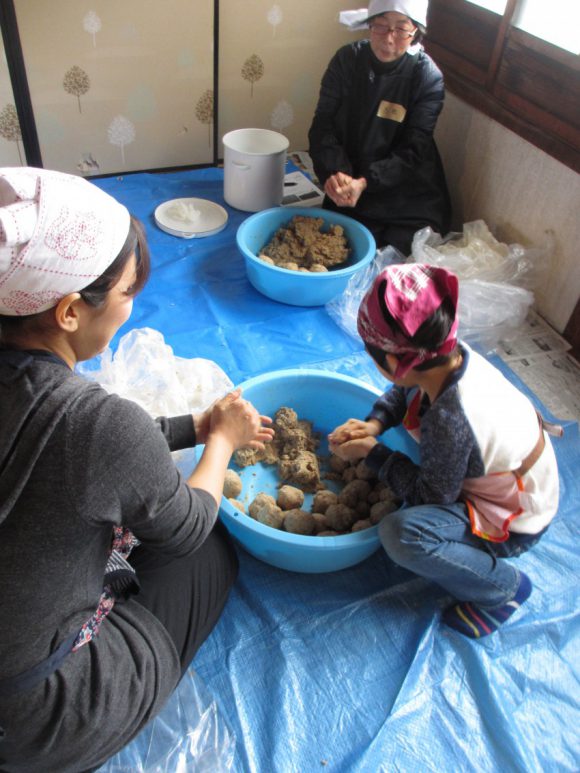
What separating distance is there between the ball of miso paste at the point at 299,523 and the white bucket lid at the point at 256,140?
1.58 meters

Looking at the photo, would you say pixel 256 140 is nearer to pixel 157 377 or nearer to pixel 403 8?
pixel 403 8

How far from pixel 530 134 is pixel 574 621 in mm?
A: 1434

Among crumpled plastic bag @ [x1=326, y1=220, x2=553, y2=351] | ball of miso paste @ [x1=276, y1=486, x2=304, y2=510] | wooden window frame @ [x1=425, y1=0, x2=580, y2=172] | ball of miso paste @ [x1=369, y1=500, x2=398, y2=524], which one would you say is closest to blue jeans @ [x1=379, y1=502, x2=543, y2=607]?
ball of miso paste @ [x1=369, y1=500, x2=398, y2=524]

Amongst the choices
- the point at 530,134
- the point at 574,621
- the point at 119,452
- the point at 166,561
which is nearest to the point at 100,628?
the point at 166,561

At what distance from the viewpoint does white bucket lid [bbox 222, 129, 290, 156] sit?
2.23 metres

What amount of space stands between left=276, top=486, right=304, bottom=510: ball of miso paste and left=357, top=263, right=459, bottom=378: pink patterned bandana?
397mm

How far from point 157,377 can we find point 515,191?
1.37m

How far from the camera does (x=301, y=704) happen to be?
99 cm

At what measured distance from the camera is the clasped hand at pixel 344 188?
6.25 feet

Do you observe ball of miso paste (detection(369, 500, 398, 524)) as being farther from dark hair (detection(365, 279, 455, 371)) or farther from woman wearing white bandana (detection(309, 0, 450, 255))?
woman wearing white bandana (detection(309, 0, 450, 255))

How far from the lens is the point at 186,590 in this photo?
38.0 inches

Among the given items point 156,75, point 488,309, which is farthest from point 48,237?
point 156,75

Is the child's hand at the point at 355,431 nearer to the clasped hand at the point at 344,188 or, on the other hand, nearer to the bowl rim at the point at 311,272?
the bowl rim at the point at 311,272

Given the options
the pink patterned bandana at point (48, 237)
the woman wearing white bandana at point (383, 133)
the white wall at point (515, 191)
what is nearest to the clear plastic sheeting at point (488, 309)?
the white wall at point (515, 191)
